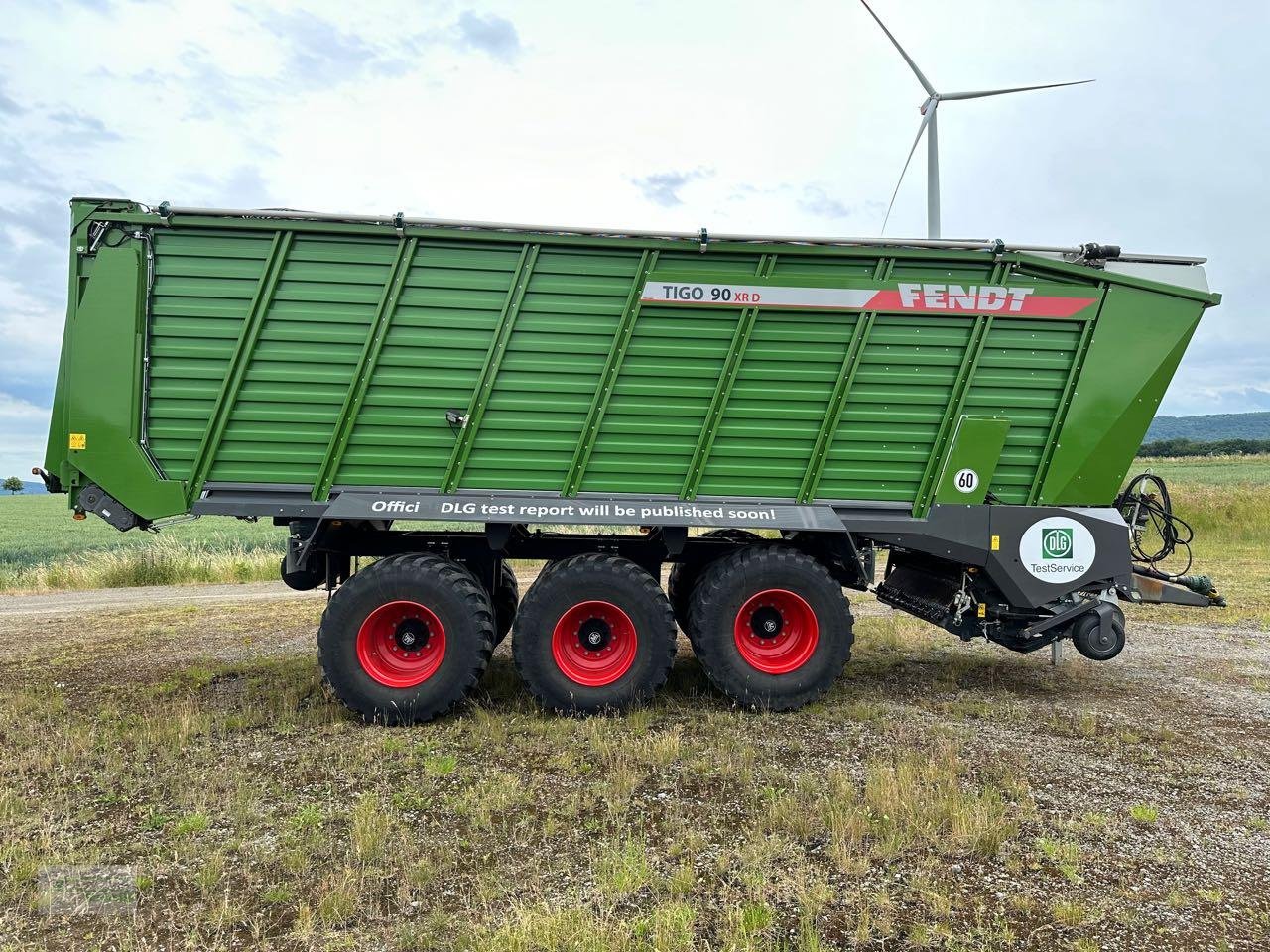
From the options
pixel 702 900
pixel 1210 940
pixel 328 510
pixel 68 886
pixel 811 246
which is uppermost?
pixel 811 246

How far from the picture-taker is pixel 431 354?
18.5 feet

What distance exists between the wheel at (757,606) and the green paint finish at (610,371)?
1.32 meters

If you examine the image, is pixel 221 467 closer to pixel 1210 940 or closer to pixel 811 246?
pixel 811 246

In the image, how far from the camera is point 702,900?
10.9 feet

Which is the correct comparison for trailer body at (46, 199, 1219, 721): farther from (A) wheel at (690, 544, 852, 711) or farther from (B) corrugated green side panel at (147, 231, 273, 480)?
(A) wheel at (690, 544, 852, 711)

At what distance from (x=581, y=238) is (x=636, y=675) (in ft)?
10.6

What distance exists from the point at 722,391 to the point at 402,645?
9.93 ft

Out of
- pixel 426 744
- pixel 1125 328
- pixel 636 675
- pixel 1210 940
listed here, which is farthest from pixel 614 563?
pixel 1125 328

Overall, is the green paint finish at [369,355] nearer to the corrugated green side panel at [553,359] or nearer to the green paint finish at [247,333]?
the green paint finish at [247,333]

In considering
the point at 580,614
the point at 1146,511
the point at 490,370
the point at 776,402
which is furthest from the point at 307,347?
the point at 1146,511

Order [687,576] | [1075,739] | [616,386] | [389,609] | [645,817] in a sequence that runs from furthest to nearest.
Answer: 1. [687,576]
2. [616,386]
3. [389,609]
4. [1075,739]
5. [645,817]

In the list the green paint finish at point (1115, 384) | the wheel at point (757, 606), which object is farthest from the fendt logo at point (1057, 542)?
the wheel at point (757, 606)

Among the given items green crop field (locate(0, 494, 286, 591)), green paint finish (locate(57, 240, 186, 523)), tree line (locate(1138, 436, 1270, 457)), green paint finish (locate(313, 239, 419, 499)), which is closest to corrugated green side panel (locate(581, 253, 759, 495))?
green paint finish (locate(313, 239, 419, 499))

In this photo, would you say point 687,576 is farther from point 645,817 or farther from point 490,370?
point 645,817
